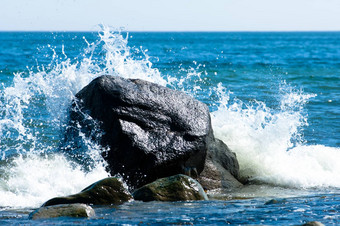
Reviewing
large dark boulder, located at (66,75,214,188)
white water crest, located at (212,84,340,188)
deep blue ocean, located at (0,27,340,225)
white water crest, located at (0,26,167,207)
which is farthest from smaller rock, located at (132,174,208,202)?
white water crest, located at (212,84,340,188)

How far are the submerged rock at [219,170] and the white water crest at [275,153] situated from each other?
390 mm

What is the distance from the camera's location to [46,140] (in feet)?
31.4

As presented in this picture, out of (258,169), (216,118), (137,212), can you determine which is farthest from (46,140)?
(137,212)

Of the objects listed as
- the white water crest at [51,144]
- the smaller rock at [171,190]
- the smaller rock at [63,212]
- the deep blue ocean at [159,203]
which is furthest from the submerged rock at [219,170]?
the smaller rock at [63,212]

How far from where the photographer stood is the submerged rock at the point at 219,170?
7.32m

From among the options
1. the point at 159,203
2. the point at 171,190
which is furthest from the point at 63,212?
the point at 171,190

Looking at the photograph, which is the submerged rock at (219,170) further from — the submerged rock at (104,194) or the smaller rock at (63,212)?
the smaller rock at (63,212)

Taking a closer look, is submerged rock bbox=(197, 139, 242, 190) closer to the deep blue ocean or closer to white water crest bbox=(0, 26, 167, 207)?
the deep blue ocean

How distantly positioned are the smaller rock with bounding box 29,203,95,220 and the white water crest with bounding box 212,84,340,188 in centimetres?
330

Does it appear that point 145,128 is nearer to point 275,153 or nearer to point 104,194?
point 104,194

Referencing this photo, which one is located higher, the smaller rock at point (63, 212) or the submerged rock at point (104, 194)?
the submerged rock at point (104, 194)

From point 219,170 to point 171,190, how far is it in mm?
1490

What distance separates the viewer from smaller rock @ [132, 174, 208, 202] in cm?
617

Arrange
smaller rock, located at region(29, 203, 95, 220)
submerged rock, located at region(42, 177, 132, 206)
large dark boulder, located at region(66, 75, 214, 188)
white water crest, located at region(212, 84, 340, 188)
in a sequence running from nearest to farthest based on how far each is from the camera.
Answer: smaller rock, located at region(29, 203, 95, 220), submerged rock, located at region(42, 177, 132, 206), large dark boulder, located at region(66, 75, 214, 188), white water crest, located at region(212, 84, 340, 188)
